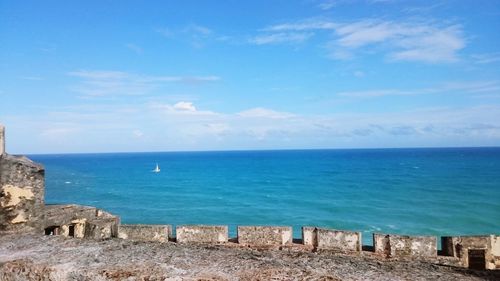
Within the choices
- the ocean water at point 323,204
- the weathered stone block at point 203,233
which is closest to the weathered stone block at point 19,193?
the weathered stone block at point 203,233

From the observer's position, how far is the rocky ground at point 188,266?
2.27 m

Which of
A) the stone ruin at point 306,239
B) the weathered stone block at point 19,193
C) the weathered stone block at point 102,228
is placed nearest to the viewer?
the weathered stone block at point 19,193

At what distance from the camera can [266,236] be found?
24.3 ft

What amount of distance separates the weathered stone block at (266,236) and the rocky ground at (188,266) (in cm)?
463

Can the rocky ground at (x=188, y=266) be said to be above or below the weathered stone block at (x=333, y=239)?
above

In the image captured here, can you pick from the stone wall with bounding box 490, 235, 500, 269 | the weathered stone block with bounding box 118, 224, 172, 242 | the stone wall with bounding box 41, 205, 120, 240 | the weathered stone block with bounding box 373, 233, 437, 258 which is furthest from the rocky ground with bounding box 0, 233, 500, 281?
the stone wall with bounding box 490, 235, 500, 269

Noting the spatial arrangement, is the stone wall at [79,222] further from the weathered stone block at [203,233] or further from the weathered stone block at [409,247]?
the weathered stone block at [409,247]

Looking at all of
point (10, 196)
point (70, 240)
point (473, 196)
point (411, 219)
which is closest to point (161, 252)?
point (70, 240)

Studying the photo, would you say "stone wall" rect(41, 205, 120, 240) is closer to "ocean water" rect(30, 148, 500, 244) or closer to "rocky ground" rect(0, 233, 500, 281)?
"rocky ground" rect(0, 233, 500, 281)

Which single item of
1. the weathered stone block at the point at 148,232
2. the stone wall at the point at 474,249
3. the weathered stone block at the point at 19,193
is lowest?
the stone wall at the point at 474,249

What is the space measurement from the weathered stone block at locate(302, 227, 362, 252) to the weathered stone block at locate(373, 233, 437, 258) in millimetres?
418

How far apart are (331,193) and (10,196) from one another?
148 feet

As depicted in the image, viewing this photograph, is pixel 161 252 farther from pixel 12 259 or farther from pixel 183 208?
pixel 183 208

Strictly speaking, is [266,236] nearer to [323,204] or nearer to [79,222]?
[79,222]
